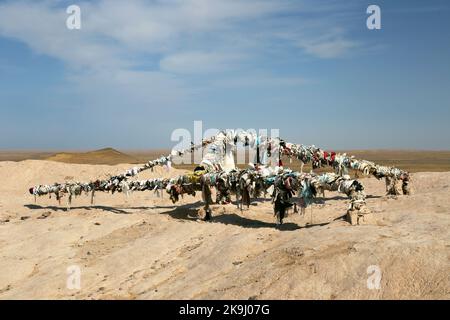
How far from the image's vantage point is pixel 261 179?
35.7ft

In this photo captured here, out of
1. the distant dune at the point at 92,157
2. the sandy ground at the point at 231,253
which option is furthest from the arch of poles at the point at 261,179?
the distant dune at the point at 92,157

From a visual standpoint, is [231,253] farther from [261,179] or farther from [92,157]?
[92,157]

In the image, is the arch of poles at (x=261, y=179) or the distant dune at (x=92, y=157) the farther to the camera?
the distant dune at (x=92, y=157)

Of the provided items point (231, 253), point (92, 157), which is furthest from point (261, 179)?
point (92, 157)

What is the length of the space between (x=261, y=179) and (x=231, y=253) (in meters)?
2.97

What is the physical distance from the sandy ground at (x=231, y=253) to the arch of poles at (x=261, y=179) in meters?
0.75

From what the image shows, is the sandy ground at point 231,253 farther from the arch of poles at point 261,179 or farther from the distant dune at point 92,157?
the distant dune at point 92,157

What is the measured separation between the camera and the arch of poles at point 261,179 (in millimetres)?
9758

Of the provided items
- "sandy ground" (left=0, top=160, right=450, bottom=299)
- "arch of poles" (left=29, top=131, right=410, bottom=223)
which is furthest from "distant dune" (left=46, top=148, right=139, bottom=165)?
"sandy ground" (left=0, top=160, right=450, bottom=299)

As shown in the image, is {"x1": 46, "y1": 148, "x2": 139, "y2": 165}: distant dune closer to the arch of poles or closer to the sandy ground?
the arch of poles

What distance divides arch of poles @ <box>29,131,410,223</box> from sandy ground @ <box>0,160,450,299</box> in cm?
75

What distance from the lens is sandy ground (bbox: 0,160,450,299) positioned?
600cm

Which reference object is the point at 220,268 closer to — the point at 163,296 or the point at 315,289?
the point at 163,296
